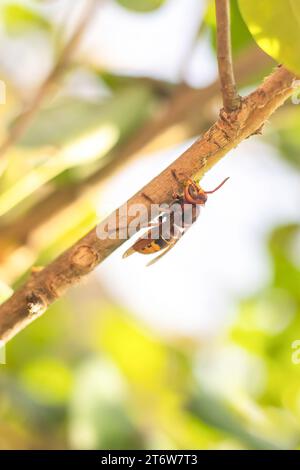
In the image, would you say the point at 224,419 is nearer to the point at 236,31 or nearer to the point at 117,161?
the point at 117,161

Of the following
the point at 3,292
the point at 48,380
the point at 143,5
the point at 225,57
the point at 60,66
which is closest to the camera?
the point at 225,57

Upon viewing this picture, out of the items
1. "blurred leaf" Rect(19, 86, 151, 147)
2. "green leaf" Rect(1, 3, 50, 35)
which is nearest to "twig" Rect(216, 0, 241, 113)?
"blurred leaf" Rect(19, 86, 151, 147)

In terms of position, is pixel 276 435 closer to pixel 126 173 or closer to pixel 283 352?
pixel 283 352

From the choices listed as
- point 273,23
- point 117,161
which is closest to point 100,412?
point 117,161

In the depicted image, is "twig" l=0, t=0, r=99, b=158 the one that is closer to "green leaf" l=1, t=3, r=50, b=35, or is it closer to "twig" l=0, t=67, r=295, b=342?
"green leaf" l=1, t=3, r=50, b=35

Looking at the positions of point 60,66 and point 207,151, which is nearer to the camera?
point 207,151

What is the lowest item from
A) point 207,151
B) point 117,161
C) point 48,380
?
point 207,151

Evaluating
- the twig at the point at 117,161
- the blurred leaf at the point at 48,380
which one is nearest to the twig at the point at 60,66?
the twig at the point at 117,161
